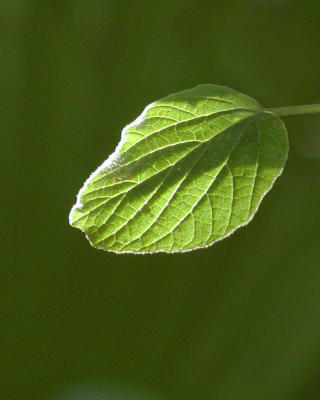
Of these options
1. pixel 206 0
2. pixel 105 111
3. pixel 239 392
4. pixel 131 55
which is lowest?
pixel 239 392

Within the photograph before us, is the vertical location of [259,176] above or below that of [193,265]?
above

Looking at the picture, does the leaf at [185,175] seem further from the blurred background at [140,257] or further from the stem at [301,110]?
the blurred background at [140,257]

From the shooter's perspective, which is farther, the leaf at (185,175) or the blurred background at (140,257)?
the blurred background at (140,257)

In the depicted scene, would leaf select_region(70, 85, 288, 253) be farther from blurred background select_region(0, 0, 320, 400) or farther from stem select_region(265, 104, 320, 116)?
blurred background select_region(0, 0, 320, 400)

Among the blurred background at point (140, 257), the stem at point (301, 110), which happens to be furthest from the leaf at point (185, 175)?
the blurred background at point (140, 257)

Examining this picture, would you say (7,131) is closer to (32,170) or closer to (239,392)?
(32,170)

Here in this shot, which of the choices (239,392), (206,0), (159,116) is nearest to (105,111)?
(206,0)

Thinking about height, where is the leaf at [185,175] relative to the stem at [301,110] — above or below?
below
